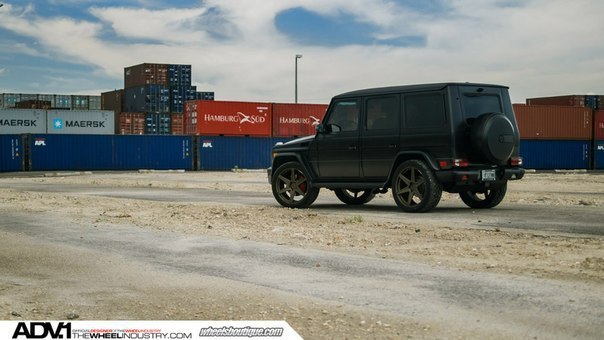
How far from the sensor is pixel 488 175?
13078 mm

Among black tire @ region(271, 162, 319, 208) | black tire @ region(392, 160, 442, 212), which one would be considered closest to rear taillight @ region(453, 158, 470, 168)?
black tire @ region(392, 160, 442, 212)

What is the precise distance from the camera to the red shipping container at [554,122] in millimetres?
51562

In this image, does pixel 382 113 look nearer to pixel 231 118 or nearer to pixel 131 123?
pixel 231 118

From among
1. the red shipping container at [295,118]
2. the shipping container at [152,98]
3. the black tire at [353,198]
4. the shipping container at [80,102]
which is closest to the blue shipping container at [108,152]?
the red shipping container at [295,118]

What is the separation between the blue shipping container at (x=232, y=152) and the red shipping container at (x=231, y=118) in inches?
16.4

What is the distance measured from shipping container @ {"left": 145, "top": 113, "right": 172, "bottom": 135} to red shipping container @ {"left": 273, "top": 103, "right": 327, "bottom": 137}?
15.7 meters

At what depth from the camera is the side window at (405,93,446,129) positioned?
508 inches

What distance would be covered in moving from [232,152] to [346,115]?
35.5 metres

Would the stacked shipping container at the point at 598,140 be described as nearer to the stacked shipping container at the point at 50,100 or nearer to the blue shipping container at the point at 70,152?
the blue shipping container at the point at 70,152

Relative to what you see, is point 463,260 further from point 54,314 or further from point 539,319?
point 54,314

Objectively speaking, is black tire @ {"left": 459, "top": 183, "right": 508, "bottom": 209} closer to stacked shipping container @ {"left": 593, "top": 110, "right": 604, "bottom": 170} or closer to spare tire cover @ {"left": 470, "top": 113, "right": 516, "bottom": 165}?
spare tire cover @ {"left": 470, "top": 113, "right": 516, "bottom": 165}

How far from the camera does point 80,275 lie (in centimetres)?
712

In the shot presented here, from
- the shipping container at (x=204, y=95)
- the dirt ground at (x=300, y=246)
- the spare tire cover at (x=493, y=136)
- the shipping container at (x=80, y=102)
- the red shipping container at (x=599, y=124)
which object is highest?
the shipping container at (x=204, y=95)

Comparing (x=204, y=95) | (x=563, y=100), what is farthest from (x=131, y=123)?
(x=563, y=100)
